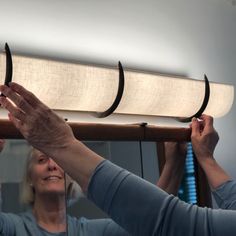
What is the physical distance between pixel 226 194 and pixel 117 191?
1.22ft

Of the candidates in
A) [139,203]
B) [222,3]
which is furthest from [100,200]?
[222,3]

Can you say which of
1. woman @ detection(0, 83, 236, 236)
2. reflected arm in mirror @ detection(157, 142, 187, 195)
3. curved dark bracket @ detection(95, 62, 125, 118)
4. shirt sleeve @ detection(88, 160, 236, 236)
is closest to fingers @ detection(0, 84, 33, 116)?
woman @ detection(0, 83, 236, 236)

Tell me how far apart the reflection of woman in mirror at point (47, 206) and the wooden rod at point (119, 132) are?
31 millimetres

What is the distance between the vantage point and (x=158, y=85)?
35.8 inches

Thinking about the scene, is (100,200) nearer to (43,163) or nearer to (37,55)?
(43,163)

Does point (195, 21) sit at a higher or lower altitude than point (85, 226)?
higher

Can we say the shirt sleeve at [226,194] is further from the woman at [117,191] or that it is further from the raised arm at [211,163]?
the woman at [117,191]

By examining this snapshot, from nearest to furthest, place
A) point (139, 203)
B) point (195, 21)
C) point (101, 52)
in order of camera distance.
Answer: point (139, 203)
point (101, 52)
point (195, 21)

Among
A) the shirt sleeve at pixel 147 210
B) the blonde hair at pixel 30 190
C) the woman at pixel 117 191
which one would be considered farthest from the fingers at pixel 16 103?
the blonde hair at pixel 30 190

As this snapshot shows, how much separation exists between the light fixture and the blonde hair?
112 mm

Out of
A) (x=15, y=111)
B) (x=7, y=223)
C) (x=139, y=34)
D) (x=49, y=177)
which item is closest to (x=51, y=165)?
(x=49, y=177)

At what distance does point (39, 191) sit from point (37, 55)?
25 centimetres

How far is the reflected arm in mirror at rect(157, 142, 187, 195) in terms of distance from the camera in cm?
88

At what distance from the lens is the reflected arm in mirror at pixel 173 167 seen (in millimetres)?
882
